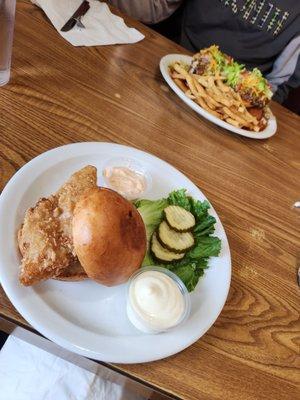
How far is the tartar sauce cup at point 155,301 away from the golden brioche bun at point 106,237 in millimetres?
38

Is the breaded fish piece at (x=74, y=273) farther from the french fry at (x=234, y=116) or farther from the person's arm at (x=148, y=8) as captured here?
the person's arm at (x=148, y=8)

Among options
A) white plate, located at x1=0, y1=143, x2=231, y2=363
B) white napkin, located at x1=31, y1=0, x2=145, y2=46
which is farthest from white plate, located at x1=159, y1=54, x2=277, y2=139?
white plate, located at x1=0, y1=143, x2=231, y2=363

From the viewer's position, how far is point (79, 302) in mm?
1045

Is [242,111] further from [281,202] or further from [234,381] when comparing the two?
[234,381]

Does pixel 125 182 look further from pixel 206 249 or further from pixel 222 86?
pixel 222 86

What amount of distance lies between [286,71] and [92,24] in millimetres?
1553

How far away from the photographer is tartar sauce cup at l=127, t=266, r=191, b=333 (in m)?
0.99

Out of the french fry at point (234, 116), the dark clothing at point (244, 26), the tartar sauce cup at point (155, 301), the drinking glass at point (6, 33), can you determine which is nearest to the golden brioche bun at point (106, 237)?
the tartar sauce cup at point (155, 301)

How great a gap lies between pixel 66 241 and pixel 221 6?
7.62ft

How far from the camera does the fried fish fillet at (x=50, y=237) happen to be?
963 mm

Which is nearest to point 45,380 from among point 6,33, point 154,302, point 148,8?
point 154,302

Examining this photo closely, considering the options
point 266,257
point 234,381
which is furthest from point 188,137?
point 234,381

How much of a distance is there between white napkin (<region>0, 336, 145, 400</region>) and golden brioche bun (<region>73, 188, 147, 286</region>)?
353 mm

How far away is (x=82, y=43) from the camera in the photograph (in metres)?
1.83
